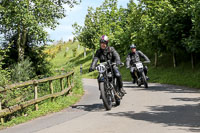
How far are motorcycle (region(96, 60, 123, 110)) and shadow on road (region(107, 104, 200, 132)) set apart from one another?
2.33ft

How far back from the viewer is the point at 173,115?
7.83 meters

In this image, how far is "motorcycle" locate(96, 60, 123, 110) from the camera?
8.94 meters

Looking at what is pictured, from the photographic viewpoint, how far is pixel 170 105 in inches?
378

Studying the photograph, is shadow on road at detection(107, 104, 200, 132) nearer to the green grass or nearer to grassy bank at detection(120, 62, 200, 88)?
the green grass

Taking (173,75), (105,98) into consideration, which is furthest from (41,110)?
(173,75)

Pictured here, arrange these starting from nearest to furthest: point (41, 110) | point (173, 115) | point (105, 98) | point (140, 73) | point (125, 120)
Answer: point (125, 120)
point (173, 115)
point (105, 98)
point (41, 110)
point (140, 73)

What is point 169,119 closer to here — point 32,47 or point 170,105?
point 170,105

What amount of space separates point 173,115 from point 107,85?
7.18ft

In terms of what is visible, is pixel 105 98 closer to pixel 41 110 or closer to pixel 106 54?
pixel 106 54

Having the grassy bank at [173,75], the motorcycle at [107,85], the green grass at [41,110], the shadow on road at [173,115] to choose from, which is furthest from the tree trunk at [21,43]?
the shadow on road at [173,115]

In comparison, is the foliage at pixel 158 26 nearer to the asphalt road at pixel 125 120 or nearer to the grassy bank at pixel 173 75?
the grassy bank at pixel 173 75

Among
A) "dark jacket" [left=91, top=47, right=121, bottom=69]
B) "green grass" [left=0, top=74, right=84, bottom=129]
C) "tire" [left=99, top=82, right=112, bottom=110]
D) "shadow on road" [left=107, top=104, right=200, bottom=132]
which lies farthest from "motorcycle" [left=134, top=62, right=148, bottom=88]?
"tire" [left=99, top=82, right=112, bottom=110]

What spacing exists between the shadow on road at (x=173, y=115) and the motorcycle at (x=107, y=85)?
71 cm

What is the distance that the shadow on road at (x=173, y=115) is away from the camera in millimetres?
6761
